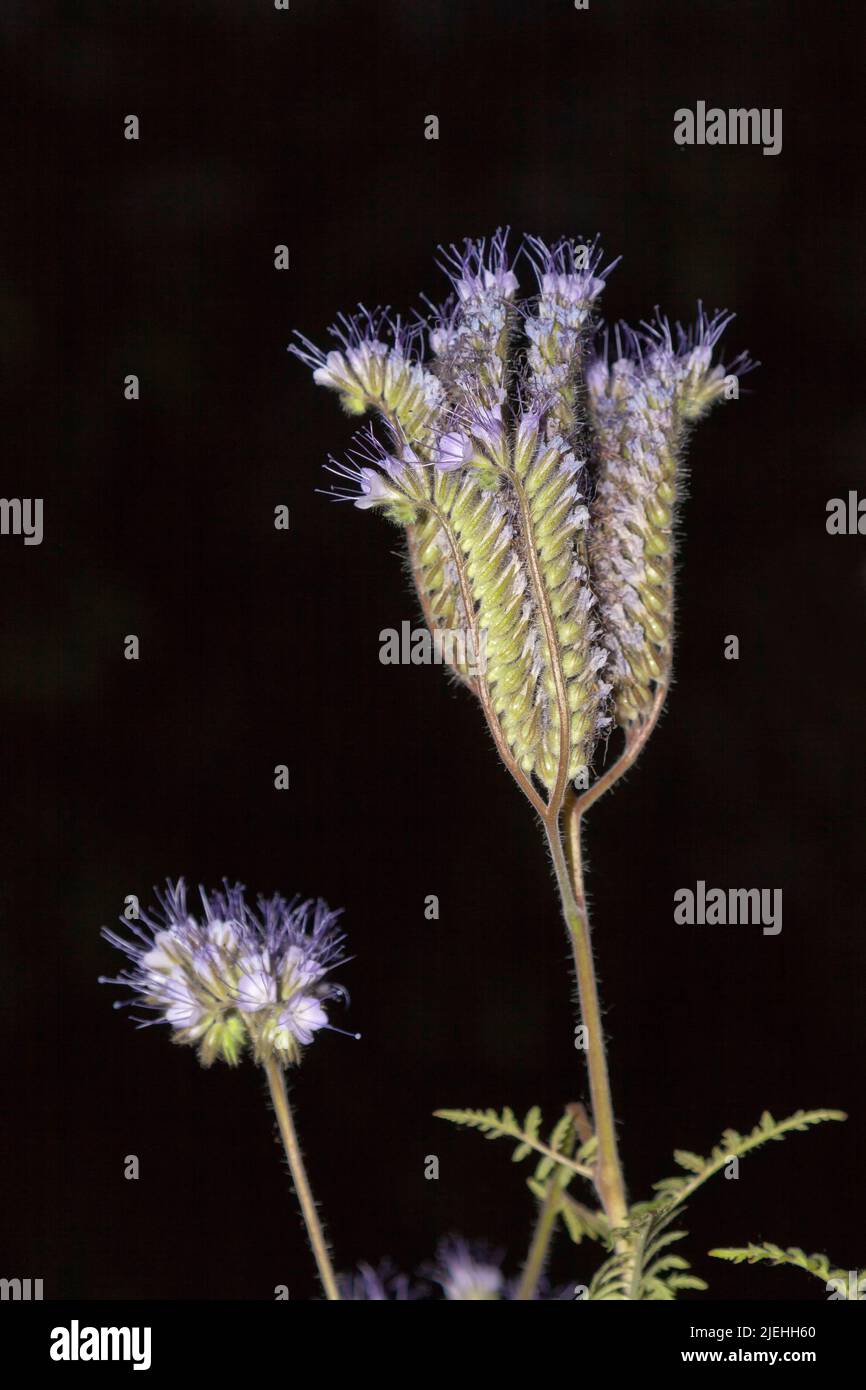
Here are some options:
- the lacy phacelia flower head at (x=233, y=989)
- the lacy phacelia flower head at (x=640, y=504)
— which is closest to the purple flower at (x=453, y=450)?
the lacy phacelia flower head at (x=640, y=504)

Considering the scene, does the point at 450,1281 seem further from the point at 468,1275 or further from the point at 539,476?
the point at 539,476

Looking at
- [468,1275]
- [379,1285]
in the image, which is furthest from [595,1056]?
[379,1285]

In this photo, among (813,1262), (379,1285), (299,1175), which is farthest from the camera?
(379,1285)

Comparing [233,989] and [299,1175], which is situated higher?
[233,989]

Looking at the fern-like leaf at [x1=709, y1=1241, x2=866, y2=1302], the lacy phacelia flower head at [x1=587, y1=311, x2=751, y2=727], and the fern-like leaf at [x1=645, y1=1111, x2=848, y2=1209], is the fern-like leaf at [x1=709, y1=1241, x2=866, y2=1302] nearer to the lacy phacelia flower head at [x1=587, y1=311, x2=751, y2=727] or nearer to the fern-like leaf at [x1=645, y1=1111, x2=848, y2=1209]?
the fern-like leaf at [x1=645, y1=1111, x2=848, y2=1209]
